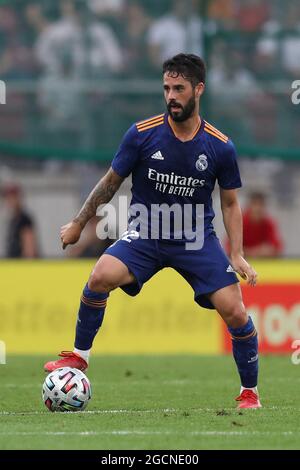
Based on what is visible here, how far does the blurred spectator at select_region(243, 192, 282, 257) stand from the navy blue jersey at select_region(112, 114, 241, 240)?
767 cm

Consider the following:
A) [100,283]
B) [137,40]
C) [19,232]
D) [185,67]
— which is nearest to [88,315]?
[100,283]

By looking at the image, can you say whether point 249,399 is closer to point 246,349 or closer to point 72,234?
point 246,349

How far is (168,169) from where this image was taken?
28.8 ft

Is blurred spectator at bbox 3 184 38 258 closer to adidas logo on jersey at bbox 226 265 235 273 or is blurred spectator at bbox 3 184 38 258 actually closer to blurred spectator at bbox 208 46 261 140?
blurred spectator at bbox 208 46 261 140

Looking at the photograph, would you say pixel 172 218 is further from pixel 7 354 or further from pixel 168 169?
pixel 7 354

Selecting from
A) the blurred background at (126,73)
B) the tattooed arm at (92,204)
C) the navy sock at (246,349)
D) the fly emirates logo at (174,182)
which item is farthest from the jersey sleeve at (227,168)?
the blurred background at (126,73)

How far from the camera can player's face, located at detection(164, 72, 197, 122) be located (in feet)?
28.3

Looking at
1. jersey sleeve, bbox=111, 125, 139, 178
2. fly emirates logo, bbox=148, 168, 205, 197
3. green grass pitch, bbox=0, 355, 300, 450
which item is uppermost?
jersey sleeve, bbox=111, 125, 139, 178

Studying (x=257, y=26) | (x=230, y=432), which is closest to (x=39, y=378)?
(x=230, y=432)

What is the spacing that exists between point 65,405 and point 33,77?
8862mm

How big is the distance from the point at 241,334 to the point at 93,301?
1.10 meters

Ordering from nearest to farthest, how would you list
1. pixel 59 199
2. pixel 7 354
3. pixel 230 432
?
1. pixel 230 432
2. pixel 7 354
3. pixel 59 199

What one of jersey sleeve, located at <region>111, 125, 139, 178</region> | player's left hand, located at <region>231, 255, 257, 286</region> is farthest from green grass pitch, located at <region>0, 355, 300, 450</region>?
jersey sleeve, located at <region>111, 125, 139, 178</region>

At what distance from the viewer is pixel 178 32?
16.6 metres
